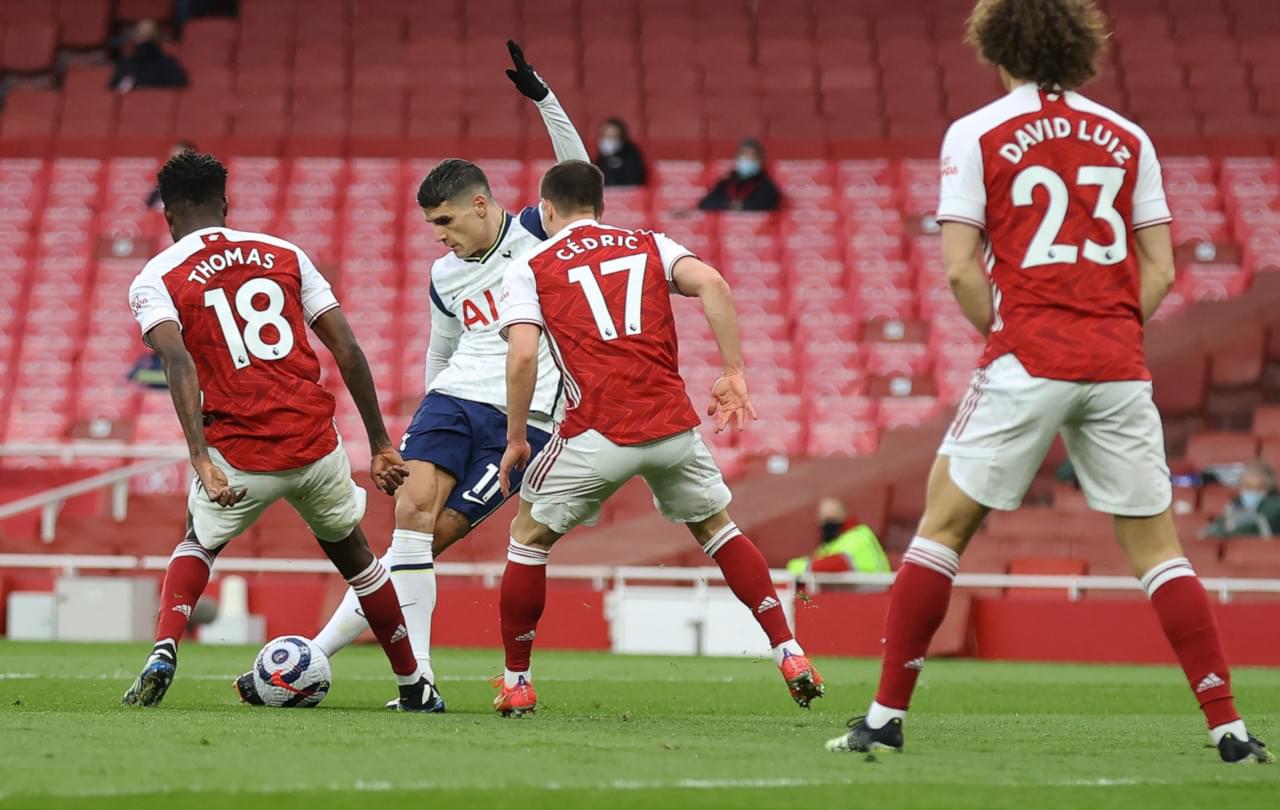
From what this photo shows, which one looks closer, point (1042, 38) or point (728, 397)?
point (1042, 38)

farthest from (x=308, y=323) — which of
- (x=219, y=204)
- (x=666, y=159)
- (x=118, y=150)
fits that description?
(x=118, y=150)

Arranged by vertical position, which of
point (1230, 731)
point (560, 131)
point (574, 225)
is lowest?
point (1230, 731)

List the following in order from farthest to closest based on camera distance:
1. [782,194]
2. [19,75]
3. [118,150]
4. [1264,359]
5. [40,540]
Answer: [19,75] → [118,150] → [782,194] → [1264,359] → [40,540]

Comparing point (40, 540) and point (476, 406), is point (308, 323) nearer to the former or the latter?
point (476, 406)

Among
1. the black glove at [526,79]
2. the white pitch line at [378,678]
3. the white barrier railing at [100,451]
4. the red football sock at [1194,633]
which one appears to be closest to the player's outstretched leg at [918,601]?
the red football sock at [1194,633]

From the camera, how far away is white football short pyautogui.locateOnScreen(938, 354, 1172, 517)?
5078mm

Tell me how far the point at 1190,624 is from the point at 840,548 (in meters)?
9.00

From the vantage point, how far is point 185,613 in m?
6.97

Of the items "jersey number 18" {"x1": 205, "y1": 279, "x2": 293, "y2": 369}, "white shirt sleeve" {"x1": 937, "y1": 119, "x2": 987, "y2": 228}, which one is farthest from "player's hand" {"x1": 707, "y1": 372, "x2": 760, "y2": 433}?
"jersey number 18" {"x1": 205, "y1": 279, "x2": 293, "y2": 369}

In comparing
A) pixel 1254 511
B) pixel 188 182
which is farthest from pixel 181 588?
pixel 1254 511

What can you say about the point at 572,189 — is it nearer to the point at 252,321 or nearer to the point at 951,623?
the point at 252,321

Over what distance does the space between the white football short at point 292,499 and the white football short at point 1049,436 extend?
8.55 feet

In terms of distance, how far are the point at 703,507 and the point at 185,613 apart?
1.96 metres

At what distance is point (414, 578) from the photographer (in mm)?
7578
